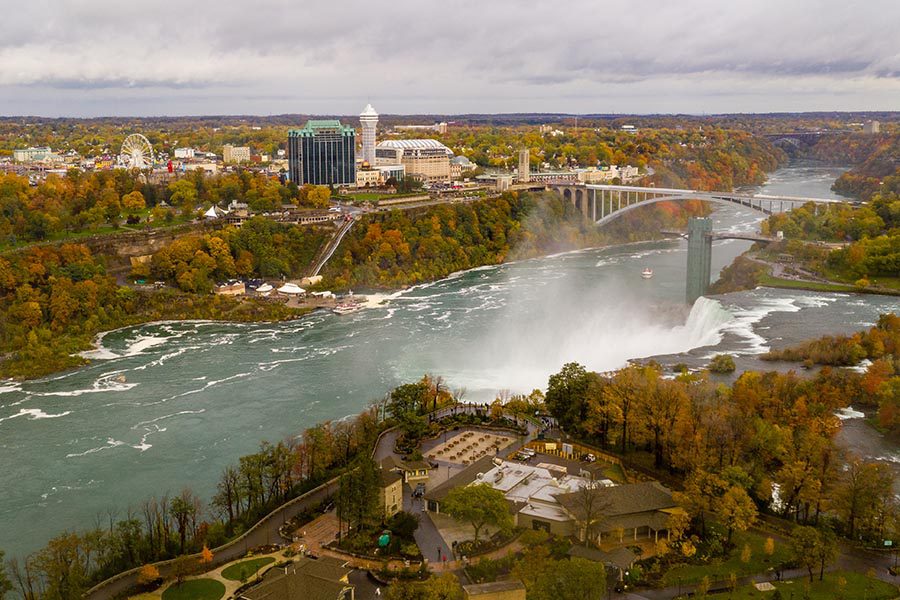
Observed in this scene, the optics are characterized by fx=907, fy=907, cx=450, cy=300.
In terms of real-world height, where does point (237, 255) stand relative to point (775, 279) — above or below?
below

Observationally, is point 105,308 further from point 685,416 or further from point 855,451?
point 855,451

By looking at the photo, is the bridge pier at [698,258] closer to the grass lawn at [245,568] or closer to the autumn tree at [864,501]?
the autumn tree at [864,501]

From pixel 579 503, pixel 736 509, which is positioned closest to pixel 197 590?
pixel 579 503

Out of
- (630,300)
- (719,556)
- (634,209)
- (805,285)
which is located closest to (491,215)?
(634,209)

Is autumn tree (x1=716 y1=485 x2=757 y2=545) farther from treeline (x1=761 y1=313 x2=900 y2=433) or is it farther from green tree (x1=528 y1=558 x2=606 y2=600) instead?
treeline (x1=761 y1=313 x2=900 y2=433)

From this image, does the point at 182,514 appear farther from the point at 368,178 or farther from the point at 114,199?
the point at 368,178
